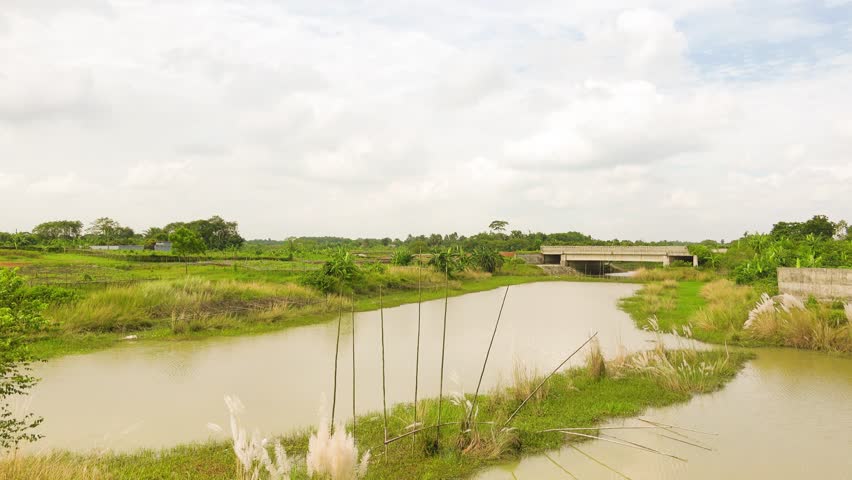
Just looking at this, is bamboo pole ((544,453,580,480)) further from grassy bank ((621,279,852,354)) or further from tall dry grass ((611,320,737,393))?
grassy bank ((621,279,852,354))

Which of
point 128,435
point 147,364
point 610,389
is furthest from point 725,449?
point 147,364

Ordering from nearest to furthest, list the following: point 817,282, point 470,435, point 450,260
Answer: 1. point 470,435
2. point 817,282
3. point 450,260

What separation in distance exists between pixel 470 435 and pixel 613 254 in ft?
142

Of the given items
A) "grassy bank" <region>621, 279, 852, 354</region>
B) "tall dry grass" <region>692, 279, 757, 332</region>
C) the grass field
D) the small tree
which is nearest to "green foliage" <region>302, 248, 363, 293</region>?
the grass field

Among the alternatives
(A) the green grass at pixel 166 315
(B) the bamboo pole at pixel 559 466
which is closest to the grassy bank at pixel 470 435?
(B) the bamboo pole at pixel 559 466

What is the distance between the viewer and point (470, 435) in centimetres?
591

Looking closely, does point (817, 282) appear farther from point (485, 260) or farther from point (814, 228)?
point (814, 228)

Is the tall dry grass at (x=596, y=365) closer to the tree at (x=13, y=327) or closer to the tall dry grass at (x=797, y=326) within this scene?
the tall dry grass at (x=797, y=326)

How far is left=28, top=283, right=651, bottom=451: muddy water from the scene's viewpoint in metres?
7.02

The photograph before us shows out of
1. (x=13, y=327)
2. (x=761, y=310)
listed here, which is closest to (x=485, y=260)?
(x=761, y=310)

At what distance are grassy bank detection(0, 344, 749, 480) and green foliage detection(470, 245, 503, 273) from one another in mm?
29744

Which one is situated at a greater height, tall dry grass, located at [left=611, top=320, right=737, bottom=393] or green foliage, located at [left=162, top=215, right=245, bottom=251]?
green foliage, located at [left=162, top=215, right=245, bottom=251]

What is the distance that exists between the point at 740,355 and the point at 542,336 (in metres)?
4.66

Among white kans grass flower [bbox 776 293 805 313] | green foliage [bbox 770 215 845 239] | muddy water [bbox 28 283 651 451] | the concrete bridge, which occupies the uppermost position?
green foliage [bbox 770 215 845 239]
